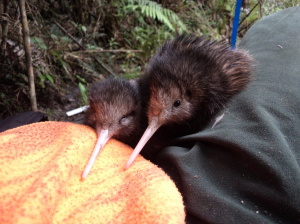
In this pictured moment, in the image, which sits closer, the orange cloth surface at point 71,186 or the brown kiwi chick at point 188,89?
the orange cloth surface at point 71,186

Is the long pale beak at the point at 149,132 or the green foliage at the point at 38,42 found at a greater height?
the green foliage at the point at 38,42

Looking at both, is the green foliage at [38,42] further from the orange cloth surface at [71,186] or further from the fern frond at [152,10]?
the orange cloth surface at [71,186]

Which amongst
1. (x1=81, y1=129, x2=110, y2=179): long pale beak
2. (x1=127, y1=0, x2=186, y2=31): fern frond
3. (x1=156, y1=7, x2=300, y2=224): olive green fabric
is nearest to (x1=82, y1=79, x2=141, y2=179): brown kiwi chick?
(x1=81, y1=129, x2=110, y2=179): long pale beak

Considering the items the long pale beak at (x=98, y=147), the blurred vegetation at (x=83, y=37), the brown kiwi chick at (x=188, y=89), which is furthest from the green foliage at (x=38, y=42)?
the long pale beak at (x=98, y=147)

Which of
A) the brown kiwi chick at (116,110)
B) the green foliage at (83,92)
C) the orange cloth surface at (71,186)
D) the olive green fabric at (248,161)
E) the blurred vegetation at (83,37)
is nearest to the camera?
the orange cloth surface at (71,186)

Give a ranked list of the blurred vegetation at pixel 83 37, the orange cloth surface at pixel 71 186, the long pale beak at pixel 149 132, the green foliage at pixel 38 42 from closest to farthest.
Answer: the orange cloth surface at pixel 71 186 → the long pale beak at pixel 149 132 → the blurred vegetation at pixel 83 37 → the green foliage at pixel 38 42

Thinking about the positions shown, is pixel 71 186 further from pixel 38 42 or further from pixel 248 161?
pixel 38 42

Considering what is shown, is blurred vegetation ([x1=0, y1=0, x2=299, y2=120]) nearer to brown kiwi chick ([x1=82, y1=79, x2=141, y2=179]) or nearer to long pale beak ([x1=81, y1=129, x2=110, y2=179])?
brown kiwi chick ([x1=82, y1=79, x2=141, y2=179])
